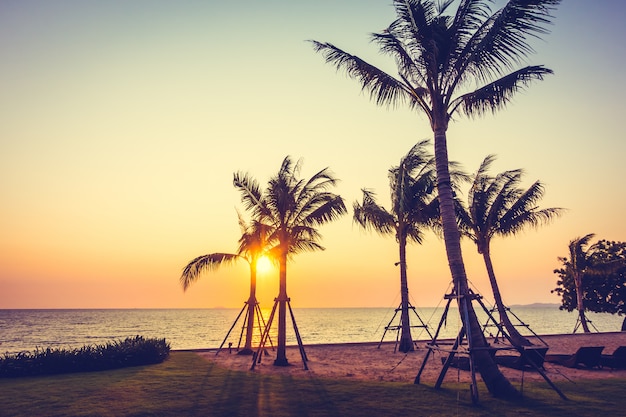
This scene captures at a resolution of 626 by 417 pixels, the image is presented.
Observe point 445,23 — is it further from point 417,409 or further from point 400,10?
point 417,409

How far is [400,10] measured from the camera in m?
11.8

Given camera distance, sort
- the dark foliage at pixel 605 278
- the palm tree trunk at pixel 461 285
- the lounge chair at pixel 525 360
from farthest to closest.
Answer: the dark foliage at pixel 605 278 → the lounge chair at pixel 525 360 → the palm tree trunk at pixel 461 285

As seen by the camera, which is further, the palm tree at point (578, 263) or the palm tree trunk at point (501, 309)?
the palm tree at point (578, 263)

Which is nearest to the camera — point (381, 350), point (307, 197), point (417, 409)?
point (417, 409)

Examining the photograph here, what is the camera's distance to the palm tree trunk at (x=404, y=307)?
2175 centimetres

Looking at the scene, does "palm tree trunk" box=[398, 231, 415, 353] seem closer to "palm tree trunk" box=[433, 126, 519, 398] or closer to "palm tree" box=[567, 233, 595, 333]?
"palm tree trunk" box=[433, 126, 519, 398]

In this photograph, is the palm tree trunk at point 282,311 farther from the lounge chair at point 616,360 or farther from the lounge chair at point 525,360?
the lounge chair at point 616,360

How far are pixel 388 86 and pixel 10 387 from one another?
15.4 metres

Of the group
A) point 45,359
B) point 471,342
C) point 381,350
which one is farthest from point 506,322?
point 45,359

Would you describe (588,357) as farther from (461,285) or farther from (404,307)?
(404,307)

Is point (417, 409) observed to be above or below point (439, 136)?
below

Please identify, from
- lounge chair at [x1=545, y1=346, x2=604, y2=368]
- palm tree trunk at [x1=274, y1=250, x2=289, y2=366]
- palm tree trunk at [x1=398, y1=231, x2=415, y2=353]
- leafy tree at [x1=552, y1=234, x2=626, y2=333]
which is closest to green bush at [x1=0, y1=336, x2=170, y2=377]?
palm tree trunk at [x1=274, y1=250, x2=289, y2=366]

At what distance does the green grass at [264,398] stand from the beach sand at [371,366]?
1.09 meters

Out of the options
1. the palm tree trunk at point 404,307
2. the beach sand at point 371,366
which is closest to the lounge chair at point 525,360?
the beach sand at point 371,366
